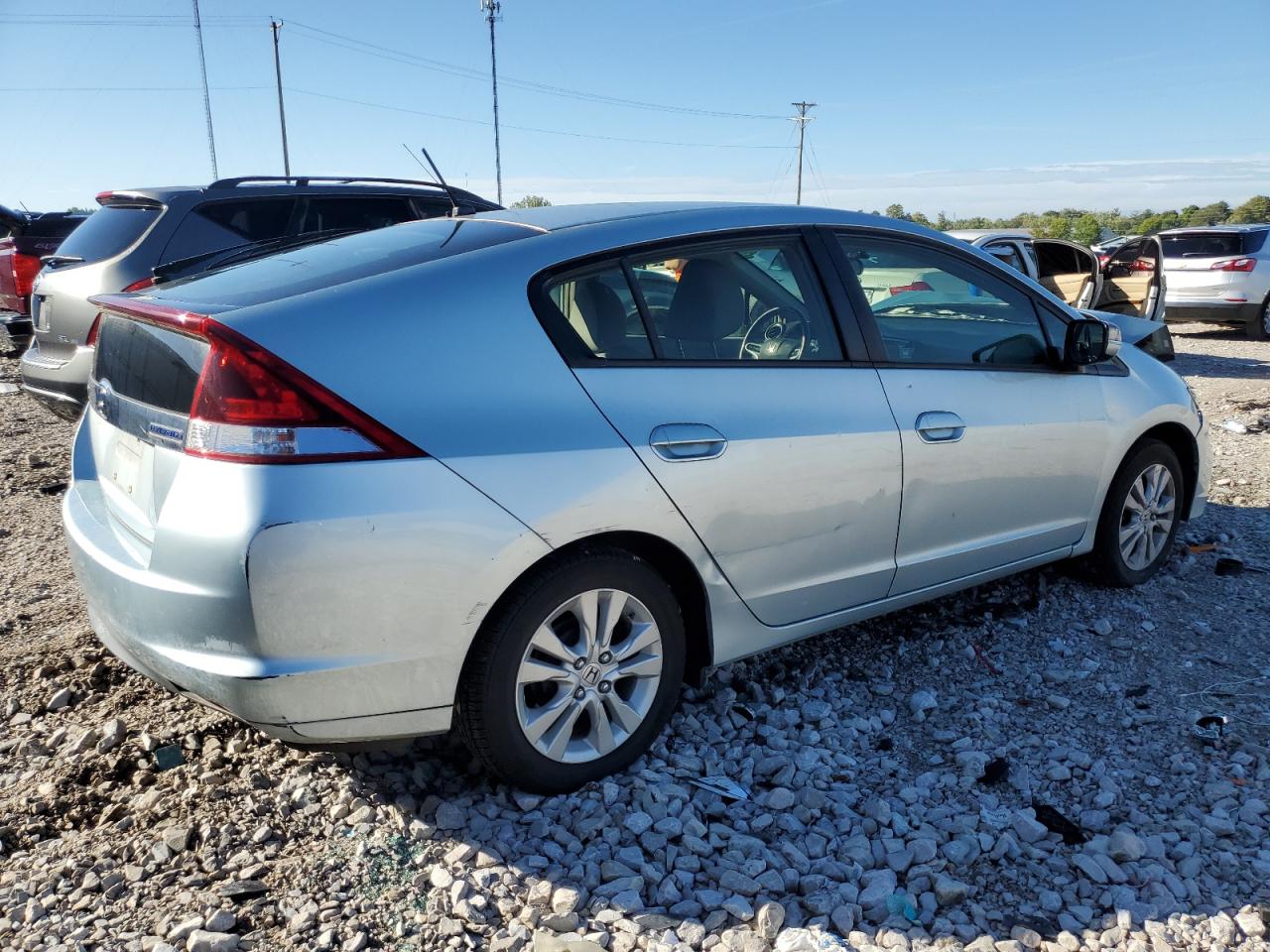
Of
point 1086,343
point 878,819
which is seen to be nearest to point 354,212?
point 1086,343

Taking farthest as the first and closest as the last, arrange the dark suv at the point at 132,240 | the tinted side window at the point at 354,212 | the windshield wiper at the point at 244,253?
the tinted side window at the point at 354,212 < the dark suv at the point at 132,240 < the windshield wiper at the point at 244,253

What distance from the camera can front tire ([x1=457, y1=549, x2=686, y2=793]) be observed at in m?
2.71

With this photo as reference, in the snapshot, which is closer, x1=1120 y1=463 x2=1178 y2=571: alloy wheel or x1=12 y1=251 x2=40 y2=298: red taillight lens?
x1=1120 y1=463 x2=1178 y2=571: alloy wheel

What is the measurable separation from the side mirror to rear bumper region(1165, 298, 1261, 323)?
482 inches

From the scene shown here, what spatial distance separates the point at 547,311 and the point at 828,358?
1.05 m

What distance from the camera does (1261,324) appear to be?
15008 mm

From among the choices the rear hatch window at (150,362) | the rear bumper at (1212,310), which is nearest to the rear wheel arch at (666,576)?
the rear hatch window at (150,362)

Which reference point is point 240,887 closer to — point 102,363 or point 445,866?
point 445,866

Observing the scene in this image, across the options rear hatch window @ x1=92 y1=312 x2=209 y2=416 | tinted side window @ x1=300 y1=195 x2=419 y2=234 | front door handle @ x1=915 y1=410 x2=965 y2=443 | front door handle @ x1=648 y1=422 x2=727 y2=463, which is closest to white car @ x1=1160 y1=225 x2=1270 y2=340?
tinted side window @ x1=300 y1=195 x2=419 y2=234

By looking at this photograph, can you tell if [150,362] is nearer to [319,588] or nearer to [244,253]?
[319,588]

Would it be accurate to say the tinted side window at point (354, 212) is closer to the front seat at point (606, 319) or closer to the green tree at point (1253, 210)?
the front seat at point (606, 319)

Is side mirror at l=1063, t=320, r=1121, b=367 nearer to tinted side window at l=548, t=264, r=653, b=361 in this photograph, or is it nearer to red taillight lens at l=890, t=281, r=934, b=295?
red taillight lens at l=890, t=281, r=934, b=295

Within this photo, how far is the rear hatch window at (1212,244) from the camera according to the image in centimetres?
1478

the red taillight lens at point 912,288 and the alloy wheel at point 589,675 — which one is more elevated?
the red taillight lens at point 912,288
